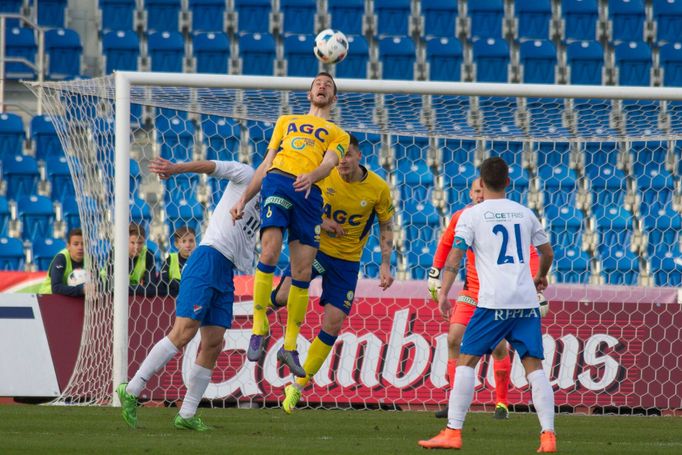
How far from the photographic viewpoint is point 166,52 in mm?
18406

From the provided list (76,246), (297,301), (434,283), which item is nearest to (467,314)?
(434,283)

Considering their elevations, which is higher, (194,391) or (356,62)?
(356,62)

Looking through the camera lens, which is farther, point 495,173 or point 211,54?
point 211,54

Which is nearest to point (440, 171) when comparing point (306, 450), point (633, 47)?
point (633, 47)

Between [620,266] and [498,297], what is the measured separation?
7470 millimetres

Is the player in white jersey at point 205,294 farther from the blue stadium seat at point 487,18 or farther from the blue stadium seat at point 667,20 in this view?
the blue stadium seat at point 667,20

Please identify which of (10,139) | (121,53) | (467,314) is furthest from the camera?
(121,53)

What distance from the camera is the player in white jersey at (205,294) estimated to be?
24.7ft

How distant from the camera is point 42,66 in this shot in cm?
1769

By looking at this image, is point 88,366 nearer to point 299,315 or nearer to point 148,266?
point 148,266

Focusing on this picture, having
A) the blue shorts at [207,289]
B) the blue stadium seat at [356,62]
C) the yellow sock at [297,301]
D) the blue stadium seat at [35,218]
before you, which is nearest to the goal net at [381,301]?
the yellow sock at [297,301]

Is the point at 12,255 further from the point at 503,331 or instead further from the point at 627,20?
the point at 627,20

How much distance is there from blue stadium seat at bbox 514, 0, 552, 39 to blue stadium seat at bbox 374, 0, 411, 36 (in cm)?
187

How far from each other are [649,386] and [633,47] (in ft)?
31.5
